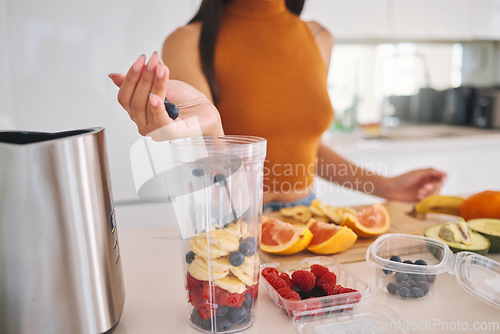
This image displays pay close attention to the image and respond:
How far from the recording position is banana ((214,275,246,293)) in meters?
0.53

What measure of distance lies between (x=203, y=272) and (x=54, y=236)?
0.58ft

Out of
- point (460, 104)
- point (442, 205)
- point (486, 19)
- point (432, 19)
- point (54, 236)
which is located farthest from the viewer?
point (460, 104)

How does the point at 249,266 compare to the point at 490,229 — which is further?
the point at 490,229

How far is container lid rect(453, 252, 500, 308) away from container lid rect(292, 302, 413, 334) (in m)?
0.14

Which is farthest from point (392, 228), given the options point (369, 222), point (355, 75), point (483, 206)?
point (355, 75)

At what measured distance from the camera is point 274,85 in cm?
113

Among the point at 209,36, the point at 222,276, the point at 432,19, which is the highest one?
the point at 432,19

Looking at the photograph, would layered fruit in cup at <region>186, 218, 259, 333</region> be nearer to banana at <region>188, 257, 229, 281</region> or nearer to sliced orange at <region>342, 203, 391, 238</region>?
banana at <region>188, 257, 229, 281</region>

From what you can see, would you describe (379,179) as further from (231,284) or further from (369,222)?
(231,284)

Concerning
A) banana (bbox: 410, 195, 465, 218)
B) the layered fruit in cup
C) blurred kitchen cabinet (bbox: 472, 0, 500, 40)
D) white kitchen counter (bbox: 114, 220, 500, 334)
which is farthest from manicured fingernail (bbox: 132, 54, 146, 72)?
blurred kitchen cabinet (bbox: 472, 0, 500, 40)

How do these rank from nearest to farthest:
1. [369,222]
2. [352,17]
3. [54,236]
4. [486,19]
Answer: [54,236]
[369,222]
[352,17]
[486,19]

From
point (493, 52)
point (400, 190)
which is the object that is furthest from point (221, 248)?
point (493, 52)

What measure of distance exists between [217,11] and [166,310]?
766 millimetres

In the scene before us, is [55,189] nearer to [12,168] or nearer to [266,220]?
[12,168]
